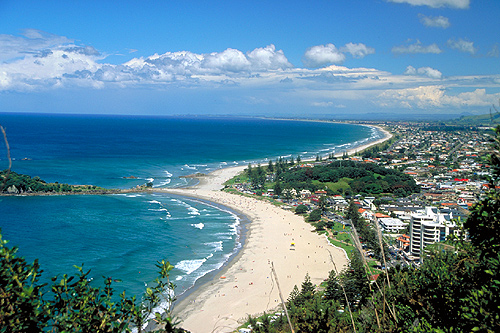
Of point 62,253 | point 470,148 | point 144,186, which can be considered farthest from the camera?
point 470,148

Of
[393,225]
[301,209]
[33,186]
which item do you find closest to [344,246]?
[393,225]

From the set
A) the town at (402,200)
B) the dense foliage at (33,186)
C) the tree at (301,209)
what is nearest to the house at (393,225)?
the town at (402,200)

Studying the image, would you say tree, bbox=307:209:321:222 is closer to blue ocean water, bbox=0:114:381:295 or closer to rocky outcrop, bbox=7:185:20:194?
blue ocean water, bbox=0:114:381:295

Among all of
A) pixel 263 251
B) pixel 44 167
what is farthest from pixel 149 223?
pixel 44 167

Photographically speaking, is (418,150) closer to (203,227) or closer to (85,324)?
(203,227)

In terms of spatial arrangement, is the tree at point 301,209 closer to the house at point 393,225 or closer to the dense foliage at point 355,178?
the dense foliage at point 355,178

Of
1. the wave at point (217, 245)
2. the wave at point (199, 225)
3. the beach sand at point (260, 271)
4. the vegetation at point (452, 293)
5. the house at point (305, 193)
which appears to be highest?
the vegetation at point (452, 293)

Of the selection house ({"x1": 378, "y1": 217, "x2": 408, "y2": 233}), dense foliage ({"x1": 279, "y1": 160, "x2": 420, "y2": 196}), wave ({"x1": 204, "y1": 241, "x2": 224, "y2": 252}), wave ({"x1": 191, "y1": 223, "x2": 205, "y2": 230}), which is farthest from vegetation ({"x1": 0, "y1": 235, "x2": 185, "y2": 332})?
dense foliage ({"x1": 279, "y1": 160, "x2": 420, "y2": 196})

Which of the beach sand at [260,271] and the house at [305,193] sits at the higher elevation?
the house at [305,193]
